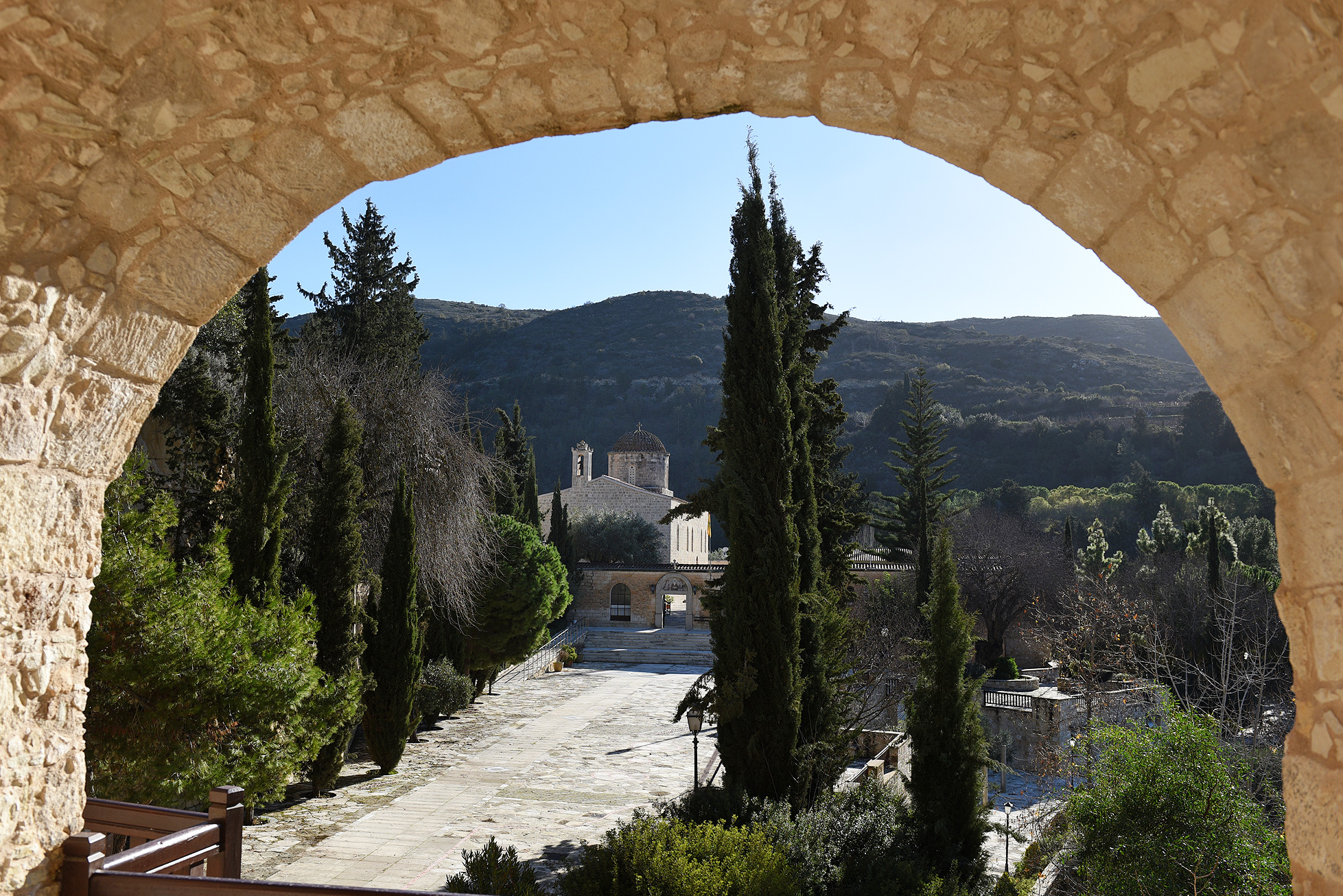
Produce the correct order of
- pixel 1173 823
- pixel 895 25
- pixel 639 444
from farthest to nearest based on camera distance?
pixel 639 444 → pixel 1173 823 → pixel 895 25

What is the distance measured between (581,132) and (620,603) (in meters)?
31.1

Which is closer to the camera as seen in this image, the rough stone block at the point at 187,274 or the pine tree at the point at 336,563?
the rough stone block at the point at 187,274

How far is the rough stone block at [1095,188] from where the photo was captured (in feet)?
5.57

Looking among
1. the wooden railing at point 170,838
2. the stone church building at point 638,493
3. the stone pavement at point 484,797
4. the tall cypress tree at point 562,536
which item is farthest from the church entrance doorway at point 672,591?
the wooden railing at point 170,838

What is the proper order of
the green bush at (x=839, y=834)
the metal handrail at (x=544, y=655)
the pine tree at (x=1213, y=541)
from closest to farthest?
the green bush at (x=839, y=834) < the pine tree at (x=1213, y=541) < the metal handrail at (x=544, y=655)

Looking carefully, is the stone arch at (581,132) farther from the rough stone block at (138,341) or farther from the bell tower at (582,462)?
the bell tower at (582,462)

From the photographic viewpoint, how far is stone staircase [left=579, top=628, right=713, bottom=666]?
2633 cm

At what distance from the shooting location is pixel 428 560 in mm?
13352

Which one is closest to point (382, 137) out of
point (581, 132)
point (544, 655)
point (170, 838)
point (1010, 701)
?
point (581, 132)

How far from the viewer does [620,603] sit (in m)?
32.4

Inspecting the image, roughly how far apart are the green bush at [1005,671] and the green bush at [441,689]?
12543 millimetres

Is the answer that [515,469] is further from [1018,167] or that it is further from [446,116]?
[1018,167]

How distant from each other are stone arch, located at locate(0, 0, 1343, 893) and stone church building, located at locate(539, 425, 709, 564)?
33148mm

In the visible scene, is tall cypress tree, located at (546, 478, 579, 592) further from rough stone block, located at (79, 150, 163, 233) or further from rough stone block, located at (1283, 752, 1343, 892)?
rough stone block, located at (1283, 752, 1343, 892)
